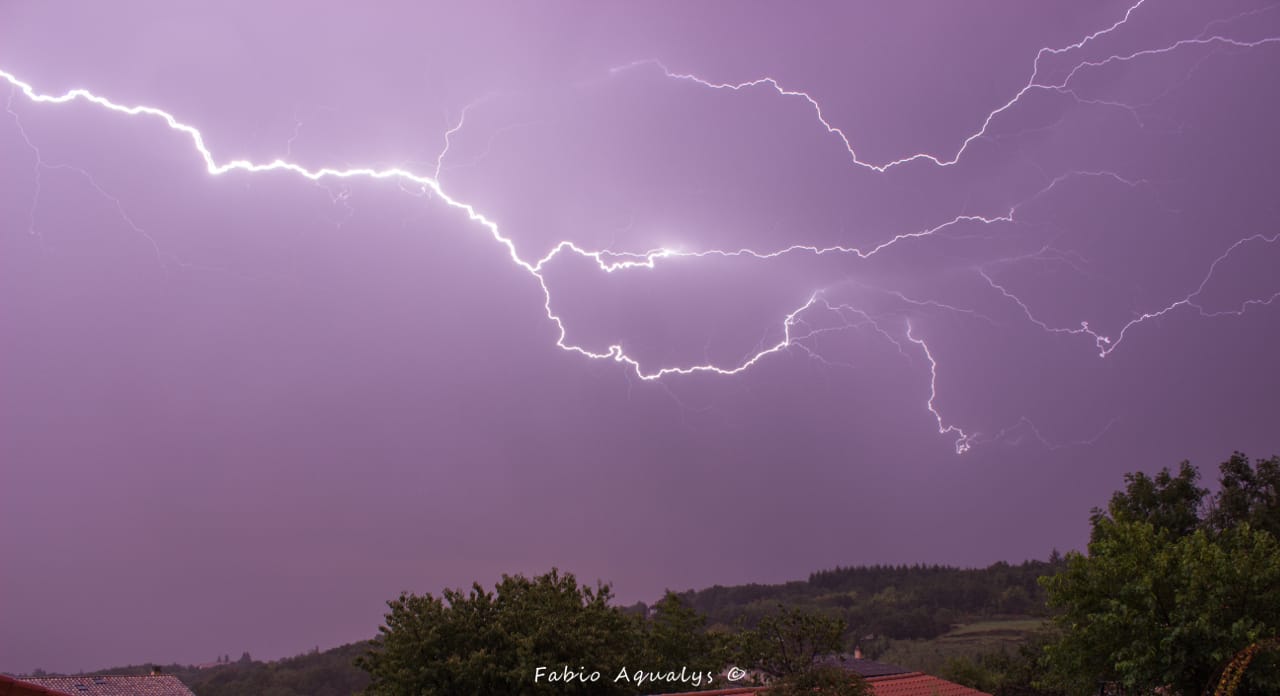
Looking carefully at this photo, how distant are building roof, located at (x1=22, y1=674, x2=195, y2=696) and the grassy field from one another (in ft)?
136

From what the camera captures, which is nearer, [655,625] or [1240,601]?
[1240,601]

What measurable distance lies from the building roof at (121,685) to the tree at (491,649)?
19851 millimetres

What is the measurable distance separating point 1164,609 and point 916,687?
842cm

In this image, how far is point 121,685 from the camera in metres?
33.5

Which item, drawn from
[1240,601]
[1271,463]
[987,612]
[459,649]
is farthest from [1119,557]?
[987,612]

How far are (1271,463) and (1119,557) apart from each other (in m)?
17.2

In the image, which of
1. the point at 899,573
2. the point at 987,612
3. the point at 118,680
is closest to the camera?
the point at 118,680

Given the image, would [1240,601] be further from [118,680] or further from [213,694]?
[213,694]

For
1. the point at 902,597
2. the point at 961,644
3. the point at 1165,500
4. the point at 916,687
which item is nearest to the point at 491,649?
the point at 916,687

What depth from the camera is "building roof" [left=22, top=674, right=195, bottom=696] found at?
3183 centimetres

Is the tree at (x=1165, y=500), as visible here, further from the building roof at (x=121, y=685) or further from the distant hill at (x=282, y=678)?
the distant hill at (x=282, y=678)

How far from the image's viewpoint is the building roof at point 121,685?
31.8 m

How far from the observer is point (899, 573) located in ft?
379

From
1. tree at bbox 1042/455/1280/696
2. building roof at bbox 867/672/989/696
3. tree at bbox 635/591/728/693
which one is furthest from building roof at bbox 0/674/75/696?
tree at bbox 635/591/728/693
